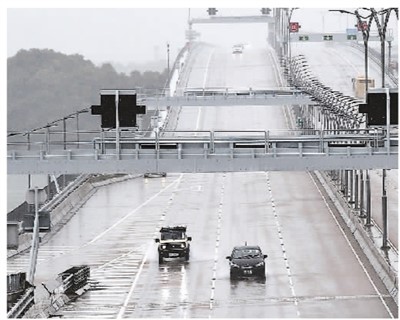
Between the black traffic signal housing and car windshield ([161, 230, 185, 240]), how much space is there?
729 inches

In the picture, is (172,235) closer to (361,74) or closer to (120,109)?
(120,109)

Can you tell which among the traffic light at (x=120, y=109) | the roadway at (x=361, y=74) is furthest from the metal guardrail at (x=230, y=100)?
the traffic light at (x=120, y=109)

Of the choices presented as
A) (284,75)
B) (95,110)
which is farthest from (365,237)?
(284,75)

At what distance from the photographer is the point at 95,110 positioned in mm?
48375

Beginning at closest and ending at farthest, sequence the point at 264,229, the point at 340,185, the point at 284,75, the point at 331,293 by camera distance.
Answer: the point at 331,293, the point at 264,229, the point at 340,185, the point at 284,75

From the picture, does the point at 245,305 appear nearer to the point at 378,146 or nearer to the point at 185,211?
the point at 378,146

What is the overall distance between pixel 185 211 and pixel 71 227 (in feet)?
27.7

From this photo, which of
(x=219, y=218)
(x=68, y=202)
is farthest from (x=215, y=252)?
(x=68, y=202)

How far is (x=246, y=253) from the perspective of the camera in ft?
200

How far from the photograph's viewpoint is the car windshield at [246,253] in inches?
2397

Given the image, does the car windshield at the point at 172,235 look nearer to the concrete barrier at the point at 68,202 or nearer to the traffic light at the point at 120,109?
the concrete barrier at the point at 68,202

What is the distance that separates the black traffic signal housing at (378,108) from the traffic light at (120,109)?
25.3 ft

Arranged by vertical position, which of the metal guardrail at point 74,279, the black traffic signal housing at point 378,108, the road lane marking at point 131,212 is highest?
the black traffic signal housing at point 378,108

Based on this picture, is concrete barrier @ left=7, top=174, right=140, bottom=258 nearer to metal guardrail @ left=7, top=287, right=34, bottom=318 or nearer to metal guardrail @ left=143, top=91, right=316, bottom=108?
metal guardrail @ left=143, top=91, right=316, bottom=108
